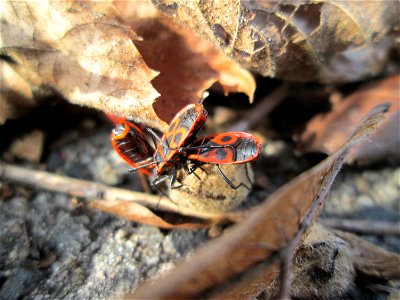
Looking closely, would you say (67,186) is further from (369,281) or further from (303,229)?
(369,281)

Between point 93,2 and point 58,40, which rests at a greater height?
point 93,2

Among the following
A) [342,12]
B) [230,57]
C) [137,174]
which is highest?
[342,12]

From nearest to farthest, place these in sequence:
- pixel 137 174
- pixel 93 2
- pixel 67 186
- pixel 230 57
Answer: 1. pixel 93 2
2. pixel 230 57
3. pixel 67 186
4. pixel 137 174

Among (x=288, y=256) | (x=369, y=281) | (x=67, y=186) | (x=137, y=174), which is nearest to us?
(x=288, y=256)

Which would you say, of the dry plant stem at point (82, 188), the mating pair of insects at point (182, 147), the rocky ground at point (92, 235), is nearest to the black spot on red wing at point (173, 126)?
the mating pair of insects at point (182, 147)

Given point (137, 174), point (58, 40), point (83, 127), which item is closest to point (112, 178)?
point (137, 174)

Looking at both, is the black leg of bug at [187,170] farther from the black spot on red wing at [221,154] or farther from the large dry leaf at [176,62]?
the large dry leaf at [176,62]

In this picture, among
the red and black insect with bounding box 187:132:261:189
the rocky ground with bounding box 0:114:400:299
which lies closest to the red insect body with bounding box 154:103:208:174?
the red and black insect with bounding box 187:132:261:189
